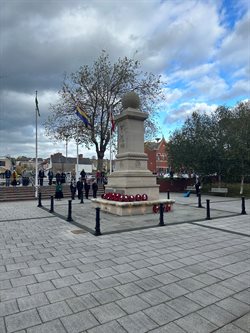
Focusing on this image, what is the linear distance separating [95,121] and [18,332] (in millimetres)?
28523

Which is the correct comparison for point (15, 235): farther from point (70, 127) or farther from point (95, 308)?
point (70, 127)

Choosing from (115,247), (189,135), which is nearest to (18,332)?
(115,247)

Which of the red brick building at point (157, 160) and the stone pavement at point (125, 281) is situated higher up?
the red brick building at point (157, 160)

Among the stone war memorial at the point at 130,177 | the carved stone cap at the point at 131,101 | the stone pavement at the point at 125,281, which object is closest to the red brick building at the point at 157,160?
the carved stone cap at the point at 131,101

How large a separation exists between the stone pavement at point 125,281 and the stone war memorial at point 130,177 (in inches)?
129

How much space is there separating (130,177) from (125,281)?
27.5 ft

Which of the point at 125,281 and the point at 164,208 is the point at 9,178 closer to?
the point at 164,208

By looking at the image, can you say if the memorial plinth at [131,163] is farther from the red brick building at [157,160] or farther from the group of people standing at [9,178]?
the red brick building at [157,160]

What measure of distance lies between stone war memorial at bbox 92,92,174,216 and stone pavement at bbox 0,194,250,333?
3273 mm

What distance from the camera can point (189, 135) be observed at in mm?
26734

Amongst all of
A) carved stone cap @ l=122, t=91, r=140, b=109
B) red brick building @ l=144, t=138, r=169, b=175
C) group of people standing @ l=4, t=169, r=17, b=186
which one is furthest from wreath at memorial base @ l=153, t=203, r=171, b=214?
red brick building @ l=144, t=138, r=169, b=175

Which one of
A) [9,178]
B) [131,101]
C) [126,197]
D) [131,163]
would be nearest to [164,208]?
[126,197]

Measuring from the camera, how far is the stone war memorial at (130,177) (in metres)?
12.3

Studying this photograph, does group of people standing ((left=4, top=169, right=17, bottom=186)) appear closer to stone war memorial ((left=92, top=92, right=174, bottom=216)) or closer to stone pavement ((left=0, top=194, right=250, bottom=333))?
stone war memorial ((left=92, top=92, right=174, bottom=216))
